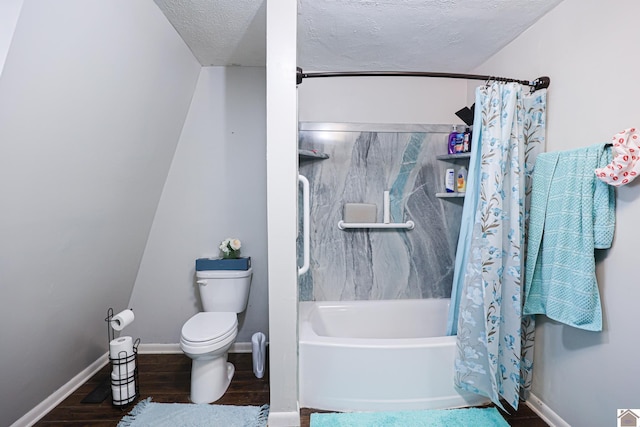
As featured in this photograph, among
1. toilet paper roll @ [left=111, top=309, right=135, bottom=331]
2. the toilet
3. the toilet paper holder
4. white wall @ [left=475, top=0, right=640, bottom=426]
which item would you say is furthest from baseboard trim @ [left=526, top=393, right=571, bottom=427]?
toilet paper roll @ [left=111, top=309, right=135, bottom=331]

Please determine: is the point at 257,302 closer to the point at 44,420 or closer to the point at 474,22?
the point at 44,420

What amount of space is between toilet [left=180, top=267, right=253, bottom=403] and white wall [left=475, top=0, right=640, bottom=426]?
1899 millimetres

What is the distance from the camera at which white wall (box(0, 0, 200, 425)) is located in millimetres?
1062

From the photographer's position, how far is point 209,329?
1779 millimetres

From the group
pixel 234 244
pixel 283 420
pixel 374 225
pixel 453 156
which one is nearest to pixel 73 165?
pixel 234 244

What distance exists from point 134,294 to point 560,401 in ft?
9.68

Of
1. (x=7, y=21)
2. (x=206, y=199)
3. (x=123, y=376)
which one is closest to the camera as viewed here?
(x=7, y=21)

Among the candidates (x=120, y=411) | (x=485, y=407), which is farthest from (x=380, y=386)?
(x=120, y=411)

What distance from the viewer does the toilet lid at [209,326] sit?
1.70 metres

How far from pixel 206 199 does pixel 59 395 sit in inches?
59.8

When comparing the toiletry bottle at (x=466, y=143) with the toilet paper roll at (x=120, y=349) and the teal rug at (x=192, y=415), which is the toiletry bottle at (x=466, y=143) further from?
the toilet paper roll at (x=120, y=349)

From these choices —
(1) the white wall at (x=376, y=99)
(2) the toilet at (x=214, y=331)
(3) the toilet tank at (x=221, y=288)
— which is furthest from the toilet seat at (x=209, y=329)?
(1) the white wall at (x=376, y=99)

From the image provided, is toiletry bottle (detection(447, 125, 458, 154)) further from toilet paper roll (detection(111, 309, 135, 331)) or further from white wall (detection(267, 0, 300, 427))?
toilet paper roll (detection(111, 309, 135, 331))

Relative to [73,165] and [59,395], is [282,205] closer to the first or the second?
[73,165]
